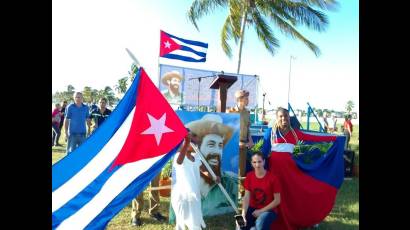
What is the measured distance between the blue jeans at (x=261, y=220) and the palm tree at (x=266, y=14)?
564 inches

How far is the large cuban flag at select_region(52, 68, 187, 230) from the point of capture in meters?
2.80

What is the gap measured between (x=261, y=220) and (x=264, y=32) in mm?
16455

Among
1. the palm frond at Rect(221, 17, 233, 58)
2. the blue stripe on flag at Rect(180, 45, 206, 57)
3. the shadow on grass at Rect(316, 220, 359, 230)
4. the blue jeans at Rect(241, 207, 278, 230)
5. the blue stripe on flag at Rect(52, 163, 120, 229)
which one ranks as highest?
the palm frond at Rect(221, 17, 233, 58)

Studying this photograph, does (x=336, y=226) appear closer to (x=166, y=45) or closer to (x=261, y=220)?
(x=261, y=220)

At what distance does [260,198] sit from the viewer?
4270 mm

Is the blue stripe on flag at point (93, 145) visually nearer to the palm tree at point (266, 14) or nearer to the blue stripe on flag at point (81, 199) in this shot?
the blue stripe on flag at point (81, 199)

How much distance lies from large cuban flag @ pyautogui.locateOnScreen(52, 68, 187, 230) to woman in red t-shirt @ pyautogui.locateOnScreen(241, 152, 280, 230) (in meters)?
1.30

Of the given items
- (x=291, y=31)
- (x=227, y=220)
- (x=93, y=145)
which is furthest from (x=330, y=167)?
(x=291, y=31)

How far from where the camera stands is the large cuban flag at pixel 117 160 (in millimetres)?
2801

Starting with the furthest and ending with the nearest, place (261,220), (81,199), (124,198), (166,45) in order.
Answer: (166,45) < (261,220) < (124,198) < (81,199)

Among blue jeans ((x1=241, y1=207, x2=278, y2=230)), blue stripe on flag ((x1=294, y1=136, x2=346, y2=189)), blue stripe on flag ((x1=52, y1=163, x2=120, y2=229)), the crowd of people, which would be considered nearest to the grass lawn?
the crowd of people

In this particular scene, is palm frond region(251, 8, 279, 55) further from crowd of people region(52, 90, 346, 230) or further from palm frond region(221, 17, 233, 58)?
crowd of people region(52, 90, 346, 230)
